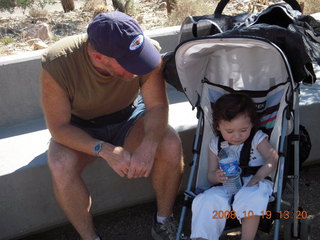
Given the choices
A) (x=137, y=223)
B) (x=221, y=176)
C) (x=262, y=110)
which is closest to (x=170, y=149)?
(x=221, y=176)

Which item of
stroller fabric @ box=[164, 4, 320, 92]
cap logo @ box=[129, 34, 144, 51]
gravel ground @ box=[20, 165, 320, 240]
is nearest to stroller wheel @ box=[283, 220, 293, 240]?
gravel ground @ box=[20, 165, 320, 240]

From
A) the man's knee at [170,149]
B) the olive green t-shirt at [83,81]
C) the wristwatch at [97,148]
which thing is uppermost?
the olive green t-shirt at [83,81]

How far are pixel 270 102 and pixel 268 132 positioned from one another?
204 mm

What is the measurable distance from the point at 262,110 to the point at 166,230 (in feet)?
3.45

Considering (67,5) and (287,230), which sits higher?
(67,5)

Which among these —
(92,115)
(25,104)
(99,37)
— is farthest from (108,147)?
(25,104)

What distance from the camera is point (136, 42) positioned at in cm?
273

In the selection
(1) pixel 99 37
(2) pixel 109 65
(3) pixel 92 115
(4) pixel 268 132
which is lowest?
(4) pixel 268 132

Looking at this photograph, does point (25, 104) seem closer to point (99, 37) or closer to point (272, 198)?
point (99, 37)

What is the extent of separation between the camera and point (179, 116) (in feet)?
13.3

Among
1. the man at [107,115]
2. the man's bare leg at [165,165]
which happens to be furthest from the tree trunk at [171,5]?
the man's bare leg at [165,165]

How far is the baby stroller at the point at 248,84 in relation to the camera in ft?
9.30

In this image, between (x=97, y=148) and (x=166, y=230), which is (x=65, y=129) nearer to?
(x=97, y=148)

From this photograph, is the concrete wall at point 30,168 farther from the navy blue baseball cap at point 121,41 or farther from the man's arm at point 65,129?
the navy blue baseball cap at point 121,41
